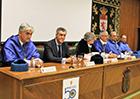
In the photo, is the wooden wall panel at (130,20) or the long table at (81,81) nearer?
the long table at (81,81)

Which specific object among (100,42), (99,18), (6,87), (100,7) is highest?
(100,7)

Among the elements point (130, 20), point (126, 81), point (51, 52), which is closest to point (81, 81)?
point (51, 52)

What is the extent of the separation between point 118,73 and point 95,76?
738 millimetres

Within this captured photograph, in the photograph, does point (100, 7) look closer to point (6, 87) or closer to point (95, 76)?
point (95, 76)

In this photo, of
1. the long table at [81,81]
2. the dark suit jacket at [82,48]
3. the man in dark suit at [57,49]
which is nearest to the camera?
the long table at [81,81]

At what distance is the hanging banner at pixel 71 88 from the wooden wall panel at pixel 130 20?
573 cm

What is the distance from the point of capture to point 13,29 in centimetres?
435

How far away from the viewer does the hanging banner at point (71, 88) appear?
8.21 ft

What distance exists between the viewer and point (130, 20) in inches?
325

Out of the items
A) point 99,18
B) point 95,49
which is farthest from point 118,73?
point 99,18

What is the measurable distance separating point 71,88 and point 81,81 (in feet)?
0.77

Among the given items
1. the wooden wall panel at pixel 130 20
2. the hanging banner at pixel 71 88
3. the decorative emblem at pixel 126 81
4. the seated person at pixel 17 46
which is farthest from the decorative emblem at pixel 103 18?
the hanging banner at pixel 71 88

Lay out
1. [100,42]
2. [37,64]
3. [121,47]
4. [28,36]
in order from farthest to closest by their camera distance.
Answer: [121,47], [100,42], [28,36], [37,64]

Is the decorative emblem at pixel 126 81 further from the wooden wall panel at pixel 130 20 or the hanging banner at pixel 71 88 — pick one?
the wooden wall panel at pixel 130 20
